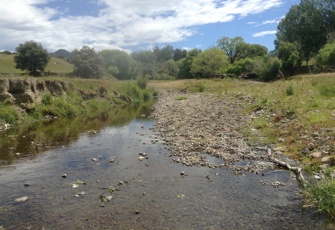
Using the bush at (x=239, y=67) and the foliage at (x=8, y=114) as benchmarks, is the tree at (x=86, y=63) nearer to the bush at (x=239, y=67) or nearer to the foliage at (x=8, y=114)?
the foliage at (x=8, y=114)

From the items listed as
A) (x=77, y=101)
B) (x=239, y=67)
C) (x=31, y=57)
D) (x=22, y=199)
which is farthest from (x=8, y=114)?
(x=239, y=67)

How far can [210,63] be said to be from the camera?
106250mm

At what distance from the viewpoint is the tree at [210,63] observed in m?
106

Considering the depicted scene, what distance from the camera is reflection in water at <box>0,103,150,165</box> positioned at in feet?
55.2

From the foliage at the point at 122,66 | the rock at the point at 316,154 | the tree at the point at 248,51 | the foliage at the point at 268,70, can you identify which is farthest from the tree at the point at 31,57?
the tree at the point at 248,51

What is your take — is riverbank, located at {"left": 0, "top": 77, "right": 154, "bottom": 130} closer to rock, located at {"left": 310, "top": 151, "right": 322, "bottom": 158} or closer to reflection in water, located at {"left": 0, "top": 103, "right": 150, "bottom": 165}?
reflection in water, located at {"left": 0, "top": 103, "right": 150, "bottom": 165}

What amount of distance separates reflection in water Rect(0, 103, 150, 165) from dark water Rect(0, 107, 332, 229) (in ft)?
1.13

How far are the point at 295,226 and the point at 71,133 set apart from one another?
60.9ft

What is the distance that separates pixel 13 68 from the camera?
250ft

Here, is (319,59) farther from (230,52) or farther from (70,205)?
(230,52)


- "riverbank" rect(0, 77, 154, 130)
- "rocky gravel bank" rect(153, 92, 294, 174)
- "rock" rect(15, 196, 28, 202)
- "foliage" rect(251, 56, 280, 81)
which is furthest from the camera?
"foliage" rect(251, 56, 280, 81)

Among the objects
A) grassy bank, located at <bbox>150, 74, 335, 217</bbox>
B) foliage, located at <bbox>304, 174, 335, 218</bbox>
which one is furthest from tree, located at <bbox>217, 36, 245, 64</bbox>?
foliage, located at <bbox>304, 174, 335, 218</bbox>

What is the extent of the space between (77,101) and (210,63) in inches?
2944

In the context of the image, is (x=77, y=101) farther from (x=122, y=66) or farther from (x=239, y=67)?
(x=239, y=67)
